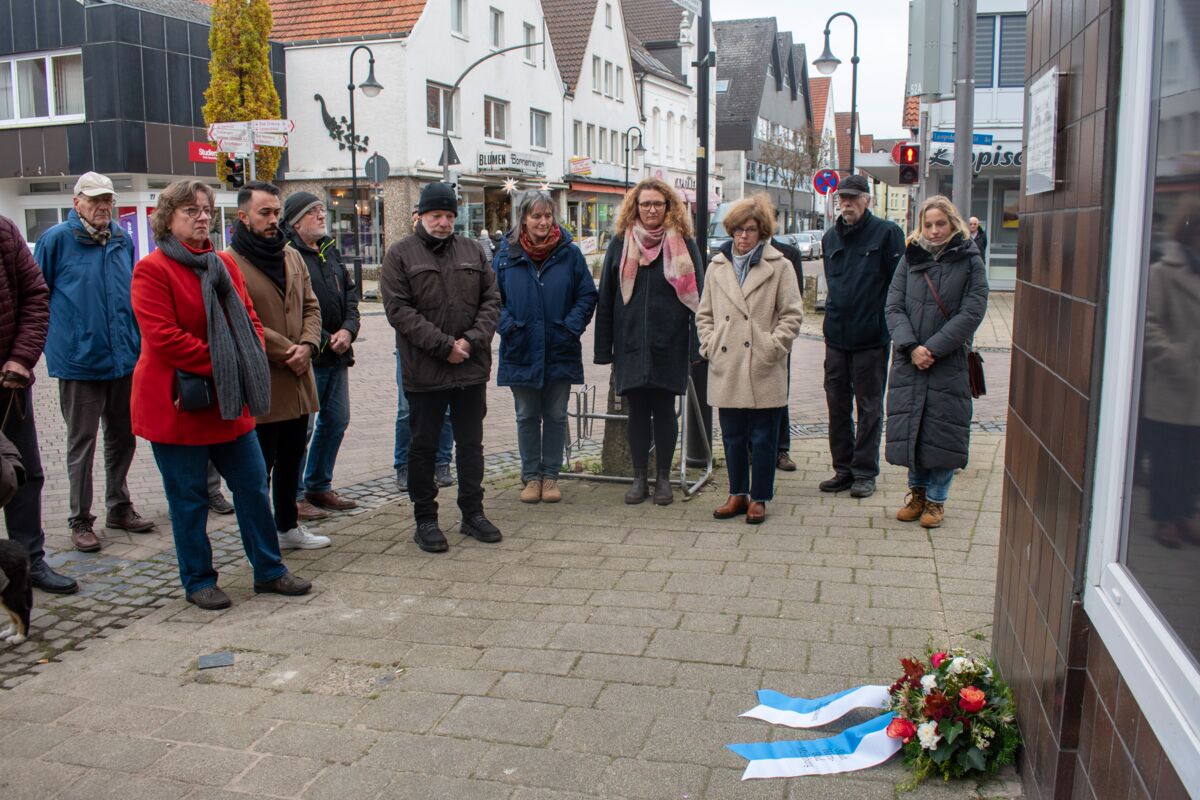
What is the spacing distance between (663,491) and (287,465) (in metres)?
2.25

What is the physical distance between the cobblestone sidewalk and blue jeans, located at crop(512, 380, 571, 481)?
2.16 feet

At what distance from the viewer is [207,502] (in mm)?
5027

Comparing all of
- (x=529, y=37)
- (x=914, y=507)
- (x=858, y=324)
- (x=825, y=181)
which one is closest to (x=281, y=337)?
(x=858, y=324)

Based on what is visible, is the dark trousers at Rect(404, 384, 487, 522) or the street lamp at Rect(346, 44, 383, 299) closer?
the dark trousers at Rect(404, 384, 487, 522)

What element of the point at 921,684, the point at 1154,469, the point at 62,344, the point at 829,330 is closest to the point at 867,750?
the point at 921,684

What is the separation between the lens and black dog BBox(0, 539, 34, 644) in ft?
13.3

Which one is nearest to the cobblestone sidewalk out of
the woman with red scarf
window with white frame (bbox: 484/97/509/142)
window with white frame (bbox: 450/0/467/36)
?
the woman with red scarf

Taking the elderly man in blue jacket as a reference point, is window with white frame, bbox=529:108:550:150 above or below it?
above

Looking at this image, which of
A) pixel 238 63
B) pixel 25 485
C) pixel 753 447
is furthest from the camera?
pixel 238 63

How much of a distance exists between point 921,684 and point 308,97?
32.3 m

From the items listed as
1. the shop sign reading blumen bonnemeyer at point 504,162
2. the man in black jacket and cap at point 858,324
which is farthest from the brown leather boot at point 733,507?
the shop sign reading blumen bonnemeyer at point 504,162

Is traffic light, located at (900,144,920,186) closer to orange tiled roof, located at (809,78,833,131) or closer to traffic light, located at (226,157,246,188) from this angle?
traffic light, located at (226,157,246,188)

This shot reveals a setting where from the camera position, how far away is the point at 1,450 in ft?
12.9

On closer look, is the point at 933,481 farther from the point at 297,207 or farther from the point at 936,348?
the point at 297,207
